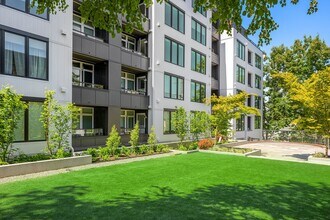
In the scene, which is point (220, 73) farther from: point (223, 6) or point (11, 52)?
point (223, 6)

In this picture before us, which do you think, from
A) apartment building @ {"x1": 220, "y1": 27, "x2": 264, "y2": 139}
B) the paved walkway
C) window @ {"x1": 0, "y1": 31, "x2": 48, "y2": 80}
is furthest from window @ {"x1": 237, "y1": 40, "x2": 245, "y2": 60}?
window @ {"x1": 0, "y1": 31, "x2": 48, "y2": 80}

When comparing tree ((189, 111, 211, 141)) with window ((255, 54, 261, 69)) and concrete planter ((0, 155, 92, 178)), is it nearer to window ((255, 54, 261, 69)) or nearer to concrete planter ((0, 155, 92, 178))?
concrete planter ((0, 155, 92, 178))

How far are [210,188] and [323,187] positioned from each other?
417 centimetres

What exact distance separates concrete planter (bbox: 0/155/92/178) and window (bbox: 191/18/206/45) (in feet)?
61.5

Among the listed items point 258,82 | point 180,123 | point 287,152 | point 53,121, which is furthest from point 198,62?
point 53,121

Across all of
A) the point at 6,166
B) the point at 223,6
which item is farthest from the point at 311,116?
the point at 6,166

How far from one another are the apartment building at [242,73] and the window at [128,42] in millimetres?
Answer: 12583

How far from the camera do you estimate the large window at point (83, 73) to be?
17527mm

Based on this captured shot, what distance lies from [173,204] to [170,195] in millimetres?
812

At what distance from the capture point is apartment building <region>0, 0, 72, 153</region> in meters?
12.2

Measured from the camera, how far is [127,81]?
70.8 ft

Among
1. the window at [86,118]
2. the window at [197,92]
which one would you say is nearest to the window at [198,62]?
the window at [197,92]

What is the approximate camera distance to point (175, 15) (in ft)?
78.1

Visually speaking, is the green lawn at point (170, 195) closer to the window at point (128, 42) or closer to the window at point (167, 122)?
the window at point (167, 122)
